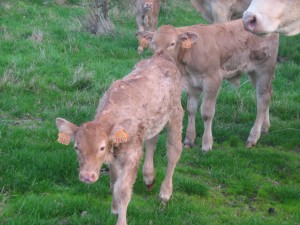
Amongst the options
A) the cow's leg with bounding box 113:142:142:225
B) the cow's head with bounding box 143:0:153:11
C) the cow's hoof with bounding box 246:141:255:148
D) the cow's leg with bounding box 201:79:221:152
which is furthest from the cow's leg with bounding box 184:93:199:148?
the cow's head with bounding box 143:0:153:11

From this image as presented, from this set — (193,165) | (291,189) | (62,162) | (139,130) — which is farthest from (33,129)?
(291,189)

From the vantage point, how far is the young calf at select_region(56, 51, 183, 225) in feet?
15.2

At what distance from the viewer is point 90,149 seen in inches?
180

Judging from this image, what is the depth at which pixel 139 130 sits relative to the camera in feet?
17.2

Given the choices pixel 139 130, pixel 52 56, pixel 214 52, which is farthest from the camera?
pixel 52 56

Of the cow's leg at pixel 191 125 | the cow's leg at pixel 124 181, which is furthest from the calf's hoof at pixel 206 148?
the cow's leg at pixel 124 181

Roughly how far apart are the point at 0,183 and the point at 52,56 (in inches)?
212

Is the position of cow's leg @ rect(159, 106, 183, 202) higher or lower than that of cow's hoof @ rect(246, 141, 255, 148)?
higher

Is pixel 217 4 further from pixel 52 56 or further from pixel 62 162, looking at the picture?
pixel 62 162

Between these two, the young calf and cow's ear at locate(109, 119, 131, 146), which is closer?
the young calf

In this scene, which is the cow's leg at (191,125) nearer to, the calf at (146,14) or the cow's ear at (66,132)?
the cow's ear at (66,132)

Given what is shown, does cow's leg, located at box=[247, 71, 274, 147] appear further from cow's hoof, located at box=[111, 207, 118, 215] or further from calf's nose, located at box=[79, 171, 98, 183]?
calf's nose, located at box=[79, 171, 98, 183]

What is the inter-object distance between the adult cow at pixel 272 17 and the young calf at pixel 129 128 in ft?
3.32

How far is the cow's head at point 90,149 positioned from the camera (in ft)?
14.8
